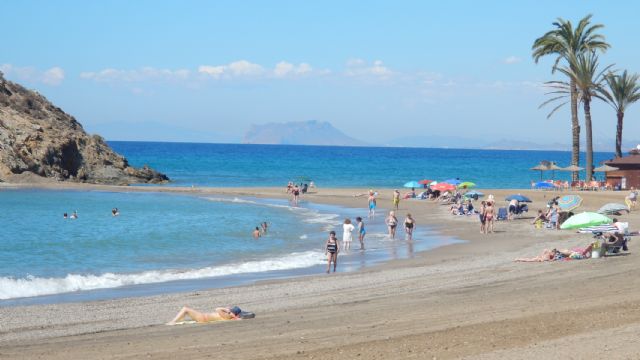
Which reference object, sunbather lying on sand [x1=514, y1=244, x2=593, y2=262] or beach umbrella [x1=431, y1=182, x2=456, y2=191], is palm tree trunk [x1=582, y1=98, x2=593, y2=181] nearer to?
beach umbrella [x1=431, y1=182, x2=456, y2=191]

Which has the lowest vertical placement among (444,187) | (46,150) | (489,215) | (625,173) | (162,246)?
(162,246)

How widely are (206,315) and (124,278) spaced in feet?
24.8

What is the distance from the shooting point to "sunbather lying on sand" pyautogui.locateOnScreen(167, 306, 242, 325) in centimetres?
1405

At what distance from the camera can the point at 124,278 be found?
2109 centimetres

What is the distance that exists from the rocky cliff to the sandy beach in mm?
49908

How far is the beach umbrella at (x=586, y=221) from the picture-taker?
91.0ft

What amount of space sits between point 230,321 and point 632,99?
5401 cm

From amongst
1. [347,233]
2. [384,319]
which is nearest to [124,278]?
[347,233]

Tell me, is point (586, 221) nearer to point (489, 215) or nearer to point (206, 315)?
point (489, 215)

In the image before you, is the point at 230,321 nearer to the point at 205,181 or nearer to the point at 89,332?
the point at 89,332

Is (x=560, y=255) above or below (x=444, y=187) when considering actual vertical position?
below

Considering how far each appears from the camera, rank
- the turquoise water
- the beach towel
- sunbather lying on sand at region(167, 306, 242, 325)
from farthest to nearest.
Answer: the beach towel → the turquoise water → sunbather lying on sand at region(167, 306, 242, 325)

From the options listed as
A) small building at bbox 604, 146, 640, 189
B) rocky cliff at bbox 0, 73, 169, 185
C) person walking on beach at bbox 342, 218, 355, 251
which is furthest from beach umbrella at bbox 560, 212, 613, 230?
rocky cliff at bbox 0, 73, 169, 185

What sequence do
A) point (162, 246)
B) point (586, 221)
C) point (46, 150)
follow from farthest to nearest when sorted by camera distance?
point (46, 150) < point (162, 246) < point (586, 221)
